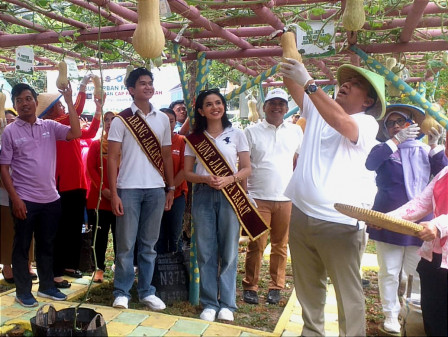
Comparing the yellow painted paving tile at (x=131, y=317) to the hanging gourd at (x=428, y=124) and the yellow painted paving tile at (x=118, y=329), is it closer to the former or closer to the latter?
the yellow painted paving tile at (x=118, y=329)

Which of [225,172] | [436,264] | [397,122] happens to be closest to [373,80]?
[436,264]

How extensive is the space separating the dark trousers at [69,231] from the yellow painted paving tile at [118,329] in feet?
4.49

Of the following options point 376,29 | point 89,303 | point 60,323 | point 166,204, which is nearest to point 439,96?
point 376,29

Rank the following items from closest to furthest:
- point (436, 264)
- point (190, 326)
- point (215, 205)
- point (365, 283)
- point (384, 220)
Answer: point (384, 220) → point (436, 264) → point (190, 326) → point (215, 205) → point (365, 283)

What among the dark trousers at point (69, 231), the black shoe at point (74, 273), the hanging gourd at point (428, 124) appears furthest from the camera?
the black shoe at point (74, 273)

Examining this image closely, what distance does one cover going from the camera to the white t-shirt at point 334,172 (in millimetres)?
2828

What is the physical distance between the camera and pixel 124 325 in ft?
12.4

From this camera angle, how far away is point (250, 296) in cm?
473

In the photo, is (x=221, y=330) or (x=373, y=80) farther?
(x=221, y=330)

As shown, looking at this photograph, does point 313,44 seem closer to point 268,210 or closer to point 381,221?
point 268,210

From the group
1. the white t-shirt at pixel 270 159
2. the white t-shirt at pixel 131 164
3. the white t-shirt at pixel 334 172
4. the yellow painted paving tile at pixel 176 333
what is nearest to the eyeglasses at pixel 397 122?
the white t-shirt at pixel 270 159

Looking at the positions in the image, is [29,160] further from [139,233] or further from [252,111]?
[252,111]

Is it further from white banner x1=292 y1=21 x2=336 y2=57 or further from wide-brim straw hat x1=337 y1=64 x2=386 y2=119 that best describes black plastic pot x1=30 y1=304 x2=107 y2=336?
white banner x1=292 y1=21 x2=336 y2=57

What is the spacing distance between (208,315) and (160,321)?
40 cm
